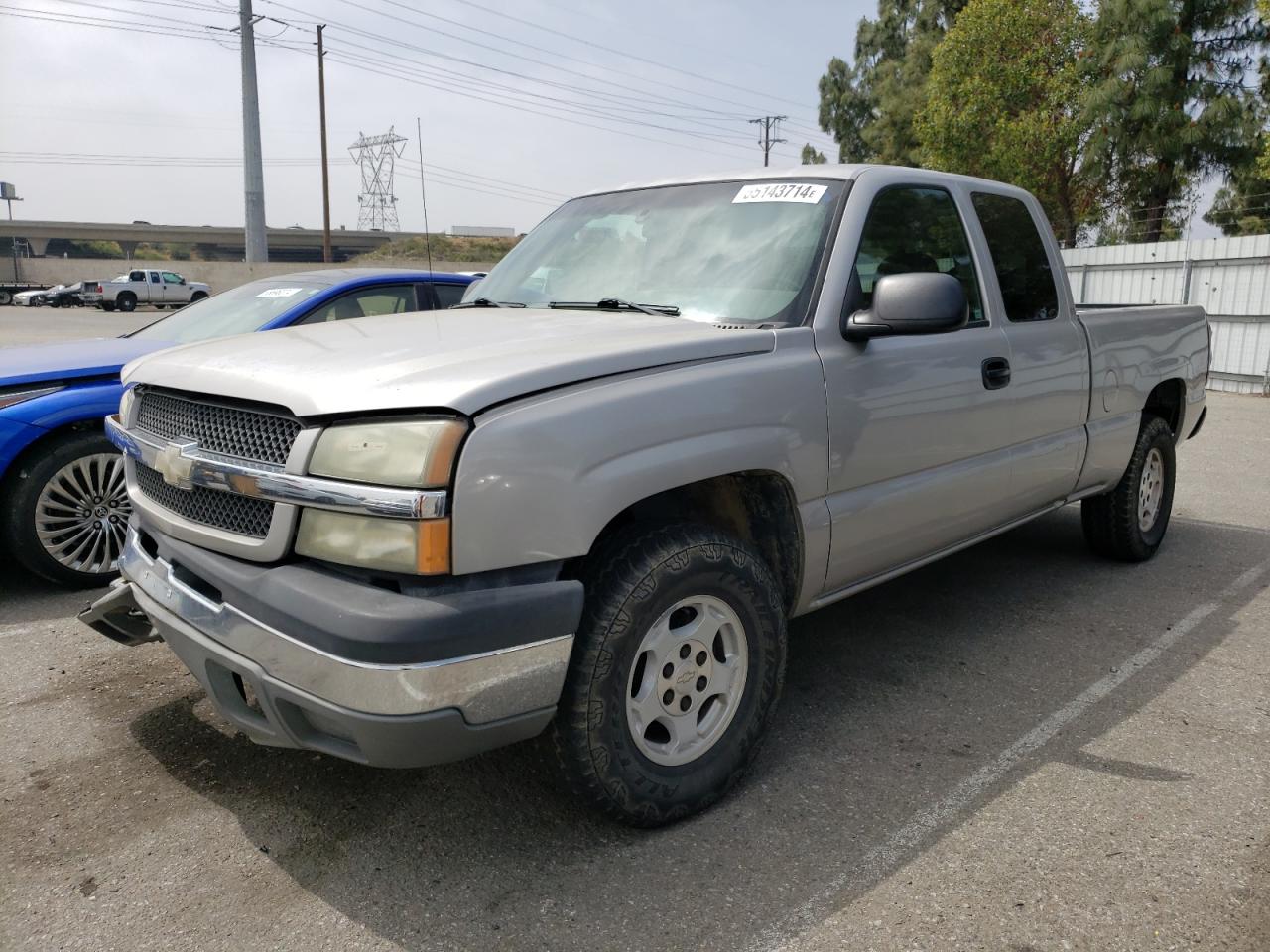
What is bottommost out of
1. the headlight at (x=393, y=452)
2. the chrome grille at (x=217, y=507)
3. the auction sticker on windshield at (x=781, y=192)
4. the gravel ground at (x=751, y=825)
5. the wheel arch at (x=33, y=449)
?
the gravel ground at (x=751, y=825)

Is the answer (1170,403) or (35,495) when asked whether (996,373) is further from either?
(35,495)

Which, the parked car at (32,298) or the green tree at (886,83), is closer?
the green tree at (886,83)

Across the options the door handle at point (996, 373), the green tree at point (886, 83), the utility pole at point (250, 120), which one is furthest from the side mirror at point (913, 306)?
the green tree at point (886, 83)

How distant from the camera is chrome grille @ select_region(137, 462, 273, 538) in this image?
2.48 m

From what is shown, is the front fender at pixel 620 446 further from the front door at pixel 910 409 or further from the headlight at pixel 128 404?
the headlight at pixel 128 404

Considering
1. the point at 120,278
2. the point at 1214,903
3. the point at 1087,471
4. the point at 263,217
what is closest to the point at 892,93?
the point at 263,217

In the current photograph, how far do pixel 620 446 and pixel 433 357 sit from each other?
54cm

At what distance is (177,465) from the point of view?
266 centimetres

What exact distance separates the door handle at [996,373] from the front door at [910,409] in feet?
0.08

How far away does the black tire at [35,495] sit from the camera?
4.53m

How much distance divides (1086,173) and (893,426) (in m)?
29.3

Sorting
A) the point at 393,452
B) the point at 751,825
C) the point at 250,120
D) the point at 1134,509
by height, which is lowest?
the point at 751,825

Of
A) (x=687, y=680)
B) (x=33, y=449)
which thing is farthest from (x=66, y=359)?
(x=687, y=680)

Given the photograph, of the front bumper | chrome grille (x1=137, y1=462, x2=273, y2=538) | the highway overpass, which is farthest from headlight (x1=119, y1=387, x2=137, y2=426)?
the highway overpass
